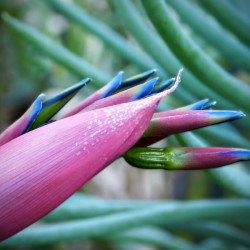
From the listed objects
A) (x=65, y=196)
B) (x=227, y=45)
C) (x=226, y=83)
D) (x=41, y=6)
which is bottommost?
(x=65, y=196)

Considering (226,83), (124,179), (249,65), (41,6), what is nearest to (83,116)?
(226,83)

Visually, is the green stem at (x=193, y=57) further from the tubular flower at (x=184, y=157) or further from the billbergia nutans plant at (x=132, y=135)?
the tubular flower at (x=184, y=157)

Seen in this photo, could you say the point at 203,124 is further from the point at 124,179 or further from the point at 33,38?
the point at 124,179

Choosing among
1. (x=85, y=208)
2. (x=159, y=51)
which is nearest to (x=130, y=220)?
(x=85, y=208)

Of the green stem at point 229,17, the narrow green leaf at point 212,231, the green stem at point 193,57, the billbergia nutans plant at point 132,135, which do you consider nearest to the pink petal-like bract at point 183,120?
the billbergia nutans plant at point 132,135

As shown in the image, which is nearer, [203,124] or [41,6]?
[203,124]

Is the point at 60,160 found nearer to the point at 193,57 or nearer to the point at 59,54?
the point at 193,57

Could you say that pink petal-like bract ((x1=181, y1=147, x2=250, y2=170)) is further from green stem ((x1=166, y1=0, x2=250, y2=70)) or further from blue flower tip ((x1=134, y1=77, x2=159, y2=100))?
green stem ((x1=166, y1=0, x2=250, y2=70))
